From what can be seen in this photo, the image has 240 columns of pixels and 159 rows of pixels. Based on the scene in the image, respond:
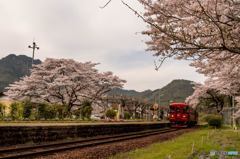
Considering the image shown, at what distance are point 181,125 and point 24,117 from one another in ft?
73.4

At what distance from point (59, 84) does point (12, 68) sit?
134m

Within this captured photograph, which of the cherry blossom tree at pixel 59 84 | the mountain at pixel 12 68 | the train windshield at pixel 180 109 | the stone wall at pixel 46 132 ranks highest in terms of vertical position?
the mountain at pixel 12 68

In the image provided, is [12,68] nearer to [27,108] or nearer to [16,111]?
[27,108]

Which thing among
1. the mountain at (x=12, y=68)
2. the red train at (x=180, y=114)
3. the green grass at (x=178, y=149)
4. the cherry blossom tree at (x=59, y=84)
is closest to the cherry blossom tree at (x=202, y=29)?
the green grass at (x=178, y=149)

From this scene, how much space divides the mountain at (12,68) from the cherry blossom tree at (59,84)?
341ft

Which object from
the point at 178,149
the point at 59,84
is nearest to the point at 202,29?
the point at 178,149

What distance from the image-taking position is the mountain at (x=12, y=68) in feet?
510

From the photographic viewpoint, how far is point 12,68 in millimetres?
171875

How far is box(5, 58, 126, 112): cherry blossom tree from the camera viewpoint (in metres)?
46.0

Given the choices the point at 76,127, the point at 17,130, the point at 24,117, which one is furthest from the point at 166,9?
the point at 24,117

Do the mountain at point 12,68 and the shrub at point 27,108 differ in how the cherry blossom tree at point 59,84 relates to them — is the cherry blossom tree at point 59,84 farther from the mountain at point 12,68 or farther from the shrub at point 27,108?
the mountain at point 12,68

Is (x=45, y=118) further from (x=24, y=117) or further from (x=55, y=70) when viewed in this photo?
(x=55, y=70)

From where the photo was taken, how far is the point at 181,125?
1732 inches

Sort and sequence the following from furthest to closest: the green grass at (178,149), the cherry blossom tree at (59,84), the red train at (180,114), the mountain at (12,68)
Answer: the mountain at (12,68)
the cherry blossom tree at (59,84)
the red train at (180,114)
the green grass at (178,149)
